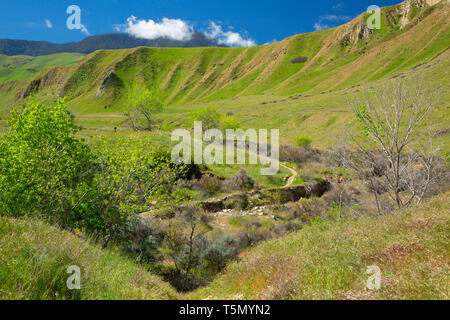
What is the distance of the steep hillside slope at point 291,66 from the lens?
353 feet

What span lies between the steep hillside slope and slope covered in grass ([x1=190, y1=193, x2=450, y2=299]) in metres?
113

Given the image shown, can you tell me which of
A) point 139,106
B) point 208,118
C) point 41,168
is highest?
point 139,106

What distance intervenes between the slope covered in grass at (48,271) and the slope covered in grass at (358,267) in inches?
98.9

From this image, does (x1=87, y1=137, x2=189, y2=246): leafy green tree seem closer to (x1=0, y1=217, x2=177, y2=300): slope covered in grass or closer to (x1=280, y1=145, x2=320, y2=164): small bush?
(x1=0, y1=217, x2=177, y2=300): slope covered in grass

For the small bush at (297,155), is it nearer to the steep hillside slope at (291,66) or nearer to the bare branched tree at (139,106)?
the bare branched tree at (139,106)

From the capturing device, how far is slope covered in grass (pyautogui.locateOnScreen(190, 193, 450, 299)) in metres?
3.77

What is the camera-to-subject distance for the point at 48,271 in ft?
13.7

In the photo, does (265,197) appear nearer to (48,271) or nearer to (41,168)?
(41,168)

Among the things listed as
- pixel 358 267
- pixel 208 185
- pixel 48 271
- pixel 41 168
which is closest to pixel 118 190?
pixel 41 168

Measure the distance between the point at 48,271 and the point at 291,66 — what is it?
177929mm

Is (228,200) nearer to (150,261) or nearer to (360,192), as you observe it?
(150,261)

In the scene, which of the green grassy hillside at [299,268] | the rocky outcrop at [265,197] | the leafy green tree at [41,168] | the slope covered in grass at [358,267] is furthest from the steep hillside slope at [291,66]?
the leafy green tree at [41,168]

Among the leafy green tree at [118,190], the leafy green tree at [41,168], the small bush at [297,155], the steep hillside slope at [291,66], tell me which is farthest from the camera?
the steep hillside slope at [291,66]
